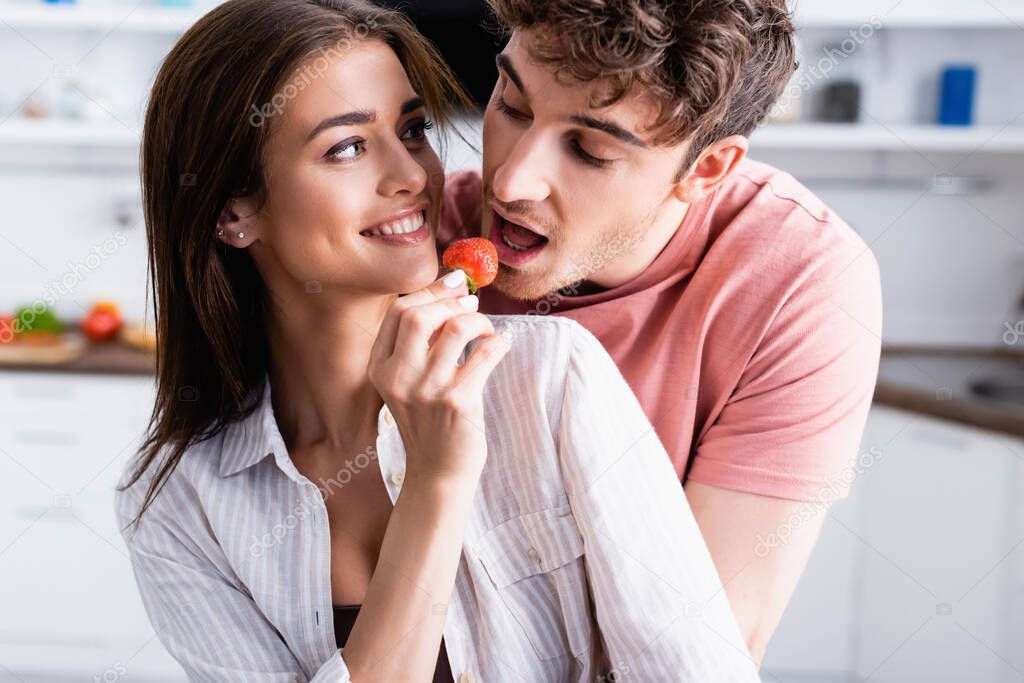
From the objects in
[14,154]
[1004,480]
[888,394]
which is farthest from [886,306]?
[14,154]

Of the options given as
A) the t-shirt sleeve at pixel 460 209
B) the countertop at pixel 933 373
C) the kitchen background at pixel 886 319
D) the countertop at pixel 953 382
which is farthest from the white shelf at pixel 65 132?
the countertop at pixel 953 382

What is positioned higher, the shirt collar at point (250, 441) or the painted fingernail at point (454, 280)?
the painted fingernail at point (454, 280)

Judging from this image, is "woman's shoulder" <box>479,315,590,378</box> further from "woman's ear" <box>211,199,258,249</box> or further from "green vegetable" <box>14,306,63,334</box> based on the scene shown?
"green vegetable" <box>14,306,63,334</box>

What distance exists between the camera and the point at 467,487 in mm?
1104

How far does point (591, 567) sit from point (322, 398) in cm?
50

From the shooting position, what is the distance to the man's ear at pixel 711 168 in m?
1.40

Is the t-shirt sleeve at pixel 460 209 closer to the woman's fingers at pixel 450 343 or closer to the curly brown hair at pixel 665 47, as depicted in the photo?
the curly brown hair at pixel 665 47

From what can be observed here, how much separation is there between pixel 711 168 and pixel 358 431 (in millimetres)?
649

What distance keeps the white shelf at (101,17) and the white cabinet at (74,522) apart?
1176mm

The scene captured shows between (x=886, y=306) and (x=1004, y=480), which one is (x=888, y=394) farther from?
(x=886, y=306)

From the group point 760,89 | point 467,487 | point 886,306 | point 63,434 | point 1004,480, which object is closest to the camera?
point 467,487

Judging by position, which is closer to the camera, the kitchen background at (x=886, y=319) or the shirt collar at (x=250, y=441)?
the shirt collar at (x=250, y=441)

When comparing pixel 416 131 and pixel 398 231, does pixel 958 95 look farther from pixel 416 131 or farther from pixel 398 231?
pixel 398 231

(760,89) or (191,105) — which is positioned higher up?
(191,105)
